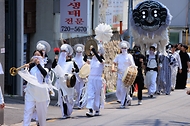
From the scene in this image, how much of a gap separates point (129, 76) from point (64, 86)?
253 centimetres

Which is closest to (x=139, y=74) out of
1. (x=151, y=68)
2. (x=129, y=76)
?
(x=129, y=76)

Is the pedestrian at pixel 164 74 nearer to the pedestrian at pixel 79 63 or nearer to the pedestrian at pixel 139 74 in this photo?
the pedestrian at pixel 139 74

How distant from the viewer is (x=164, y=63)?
18859 mm

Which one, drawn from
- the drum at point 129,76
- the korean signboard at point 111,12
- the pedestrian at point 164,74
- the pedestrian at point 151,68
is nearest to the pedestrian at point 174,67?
the pedestrian at point 164,74

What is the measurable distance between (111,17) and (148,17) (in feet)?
11.6

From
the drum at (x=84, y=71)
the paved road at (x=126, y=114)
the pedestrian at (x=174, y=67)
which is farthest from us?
the pedestrian at (x=174, y=67)

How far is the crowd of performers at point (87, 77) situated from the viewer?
10.4 m

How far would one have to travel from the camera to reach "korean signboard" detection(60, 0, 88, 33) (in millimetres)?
16031

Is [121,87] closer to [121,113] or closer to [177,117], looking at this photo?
[121,113]

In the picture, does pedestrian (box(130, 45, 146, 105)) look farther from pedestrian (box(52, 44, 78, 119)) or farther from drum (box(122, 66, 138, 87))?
pedestrian (box(52, 44, 78, 119))

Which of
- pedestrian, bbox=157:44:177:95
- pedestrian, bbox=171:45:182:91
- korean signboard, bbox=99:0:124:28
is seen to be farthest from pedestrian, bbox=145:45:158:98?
korean signboard, bbox=99:0:124:28

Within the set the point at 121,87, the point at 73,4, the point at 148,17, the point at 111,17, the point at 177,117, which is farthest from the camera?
the point at 111,17

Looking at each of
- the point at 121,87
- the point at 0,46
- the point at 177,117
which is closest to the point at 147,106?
the point at 121,87

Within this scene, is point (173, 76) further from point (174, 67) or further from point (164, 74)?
point (164, 74)
